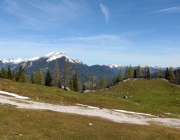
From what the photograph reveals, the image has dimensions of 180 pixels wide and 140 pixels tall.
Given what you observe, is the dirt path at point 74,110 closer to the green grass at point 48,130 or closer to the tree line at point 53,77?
the green grass at point 48,130

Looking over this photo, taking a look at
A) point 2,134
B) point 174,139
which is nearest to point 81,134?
point 2,134

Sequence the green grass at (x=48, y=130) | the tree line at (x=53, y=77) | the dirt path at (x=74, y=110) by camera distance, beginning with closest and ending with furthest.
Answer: the green grass at (x=48, y=130) → the dirt path at (x=74, y=110) → the tree line at (x=53, y=77)

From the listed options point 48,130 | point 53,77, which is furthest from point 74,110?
point 53,77

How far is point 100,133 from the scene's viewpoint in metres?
28.0

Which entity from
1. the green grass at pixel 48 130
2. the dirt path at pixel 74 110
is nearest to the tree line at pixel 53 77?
the dirt path at pixel 74 110

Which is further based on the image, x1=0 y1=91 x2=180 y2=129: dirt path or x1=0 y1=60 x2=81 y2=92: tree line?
x1=0 y1=60 x2=81 y2=92: tree line

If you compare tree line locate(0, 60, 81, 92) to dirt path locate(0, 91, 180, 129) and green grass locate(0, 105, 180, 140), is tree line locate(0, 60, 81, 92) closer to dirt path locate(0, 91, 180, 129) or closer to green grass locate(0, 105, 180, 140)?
dirt path locate(0, 91, 180, 129)

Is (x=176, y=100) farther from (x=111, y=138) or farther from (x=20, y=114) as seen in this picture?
(x=20, y=114)

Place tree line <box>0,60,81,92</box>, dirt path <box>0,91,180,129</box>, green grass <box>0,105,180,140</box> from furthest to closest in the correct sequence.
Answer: tree line <box>0,60,81,92</box> < dirt path <box>0,91,180,129</box> < green grass <box>0,105,180,140</box>

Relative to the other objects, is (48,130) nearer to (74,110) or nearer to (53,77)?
(74,110)

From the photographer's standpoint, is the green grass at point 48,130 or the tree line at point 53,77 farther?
the tree line at point 53,77

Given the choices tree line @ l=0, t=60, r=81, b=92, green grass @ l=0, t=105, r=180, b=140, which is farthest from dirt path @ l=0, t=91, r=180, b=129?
tree line @ l=0, t=60, r=81, b=92

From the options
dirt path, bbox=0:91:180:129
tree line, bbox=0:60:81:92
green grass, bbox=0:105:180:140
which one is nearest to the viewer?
green grass, bbox=0:105:180:140

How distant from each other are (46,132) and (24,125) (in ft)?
11.5
